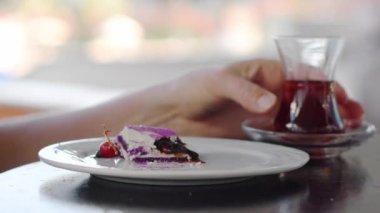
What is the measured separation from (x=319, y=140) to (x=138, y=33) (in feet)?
11.5

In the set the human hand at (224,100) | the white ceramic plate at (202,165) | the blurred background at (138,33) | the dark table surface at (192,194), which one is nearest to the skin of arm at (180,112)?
the human hand at (224,100)

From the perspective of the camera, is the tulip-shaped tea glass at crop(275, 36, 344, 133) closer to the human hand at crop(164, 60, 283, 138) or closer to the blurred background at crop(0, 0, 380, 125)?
the human hand at crop(164, 60, 283, 138)

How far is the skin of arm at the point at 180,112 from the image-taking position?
1.04 metres

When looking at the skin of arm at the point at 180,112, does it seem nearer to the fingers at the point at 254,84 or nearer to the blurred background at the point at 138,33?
the fingers at the point at 254,84

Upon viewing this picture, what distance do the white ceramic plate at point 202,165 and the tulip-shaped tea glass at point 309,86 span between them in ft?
0.30

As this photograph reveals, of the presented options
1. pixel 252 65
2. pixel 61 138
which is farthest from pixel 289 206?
pixel 61 138

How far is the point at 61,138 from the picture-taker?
1.22 meters

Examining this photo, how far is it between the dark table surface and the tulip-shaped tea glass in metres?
0.13

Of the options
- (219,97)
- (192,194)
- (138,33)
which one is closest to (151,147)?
(192,194)

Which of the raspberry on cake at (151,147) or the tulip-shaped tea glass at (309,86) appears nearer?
the raspberry on cake at (151,147)

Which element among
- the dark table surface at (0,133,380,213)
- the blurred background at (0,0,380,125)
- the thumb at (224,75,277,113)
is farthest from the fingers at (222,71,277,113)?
the blurred background at (0,0,380,125)

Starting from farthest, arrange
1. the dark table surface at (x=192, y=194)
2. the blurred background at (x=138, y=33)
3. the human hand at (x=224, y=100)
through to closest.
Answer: the blurred background at (x=138, y=33), the human hand at (x=224, y=100), the dark table surface at (x=192, y=194)

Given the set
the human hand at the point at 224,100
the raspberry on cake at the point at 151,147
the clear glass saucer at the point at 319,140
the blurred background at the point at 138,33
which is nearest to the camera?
the raspberry on cake at the point at 151,147

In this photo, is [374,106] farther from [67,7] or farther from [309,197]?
[309,197]
